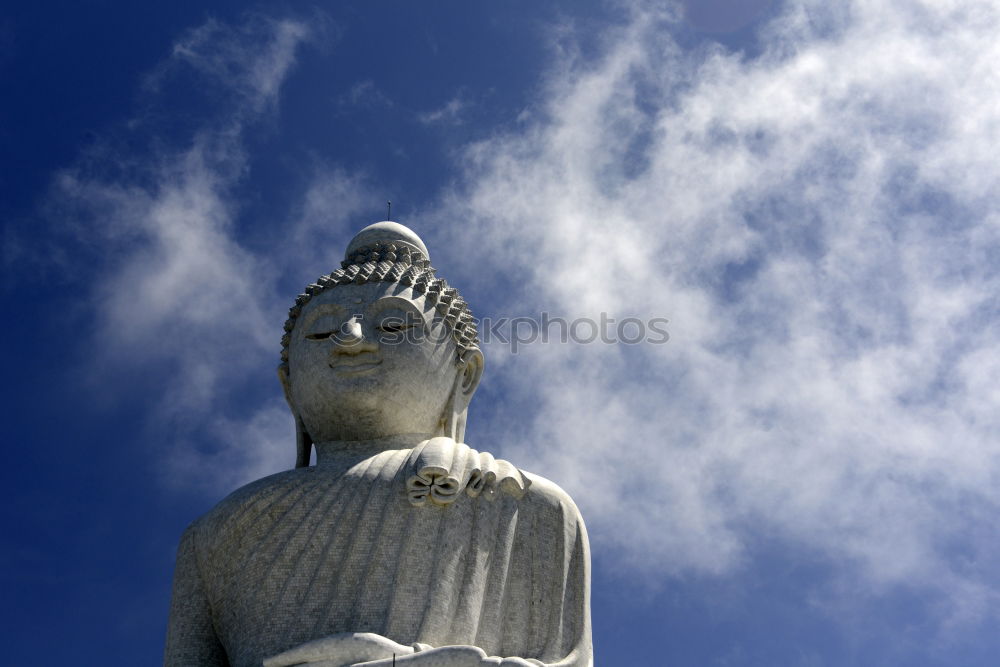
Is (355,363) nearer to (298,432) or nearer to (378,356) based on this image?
(378,356)

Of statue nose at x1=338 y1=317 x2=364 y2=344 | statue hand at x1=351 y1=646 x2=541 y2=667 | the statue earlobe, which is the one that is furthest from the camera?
the statue earlobe

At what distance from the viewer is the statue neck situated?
9.78 m

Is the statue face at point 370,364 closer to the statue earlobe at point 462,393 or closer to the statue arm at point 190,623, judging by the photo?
the statue earlobe at point 462,393

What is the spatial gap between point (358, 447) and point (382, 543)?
136cm

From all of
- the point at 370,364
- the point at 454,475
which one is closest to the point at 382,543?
the point at 454,475

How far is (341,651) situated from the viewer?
7.83 m

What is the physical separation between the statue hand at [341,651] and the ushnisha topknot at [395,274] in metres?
3.38


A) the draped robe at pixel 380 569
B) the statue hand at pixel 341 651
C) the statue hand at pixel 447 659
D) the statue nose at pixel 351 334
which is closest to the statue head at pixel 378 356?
the statue nose at pixel 351 334

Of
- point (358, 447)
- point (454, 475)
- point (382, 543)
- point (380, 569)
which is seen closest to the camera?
point (380, 569)

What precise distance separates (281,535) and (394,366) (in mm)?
1771

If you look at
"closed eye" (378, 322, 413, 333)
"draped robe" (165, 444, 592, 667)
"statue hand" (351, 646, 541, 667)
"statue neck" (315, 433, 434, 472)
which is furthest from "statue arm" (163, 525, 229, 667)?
"closed eye" (378, 322, 413, 333)

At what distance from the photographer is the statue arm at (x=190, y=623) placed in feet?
29.2

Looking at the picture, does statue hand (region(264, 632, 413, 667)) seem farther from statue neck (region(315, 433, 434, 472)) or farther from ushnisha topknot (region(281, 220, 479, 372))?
ushnisha topknot (region(281, 220, 479, 372))

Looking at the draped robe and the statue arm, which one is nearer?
the draped robe
